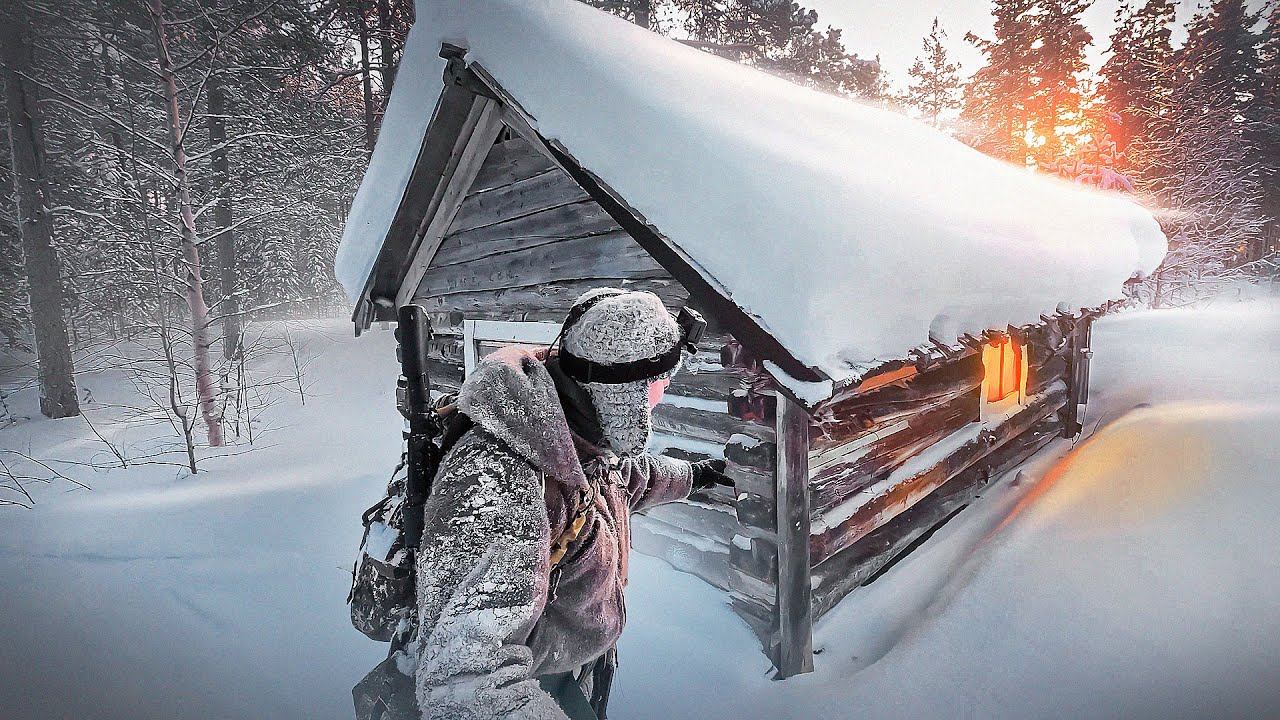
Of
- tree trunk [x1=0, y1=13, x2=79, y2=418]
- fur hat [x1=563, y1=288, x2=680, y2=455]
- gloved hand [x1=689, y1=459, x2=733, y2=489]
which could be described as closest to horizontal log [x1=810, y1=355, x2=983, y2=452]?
gloved hand [x1=689, y1=459, x2=733, y2=489]

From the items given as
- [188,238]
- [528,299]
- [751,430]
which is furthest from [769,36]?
[751,430]

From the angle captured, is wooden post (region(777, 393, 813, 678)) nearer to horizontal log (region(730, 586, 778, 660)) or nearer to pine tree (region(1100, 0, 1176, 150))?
horizontal log (region(730, 586, 778, 660))

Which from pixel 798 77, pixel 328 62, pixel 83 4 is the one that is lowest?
pixel 83 4

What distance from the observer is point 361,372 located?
13.0 metres

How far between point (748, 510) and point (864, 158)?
10.3 ft

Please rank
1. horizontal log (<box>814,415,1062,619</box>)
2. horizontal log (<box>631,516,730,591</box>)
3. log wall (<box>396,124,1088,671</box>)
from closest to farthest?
log wall (<box>396,124,1088,671</box>), horizontal log (<box>814,415,1062,619</box>), horizontal log (<box>631,516,730,591</box>)

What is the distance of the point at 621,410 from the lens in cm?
158

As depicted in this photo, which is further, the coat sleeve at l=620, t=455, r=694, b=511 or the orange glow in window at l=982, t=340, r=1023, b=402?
the orange glow in window at l=982, t=340, r=1023, b=402

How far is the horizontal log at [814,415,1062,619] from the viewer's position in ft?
11.8

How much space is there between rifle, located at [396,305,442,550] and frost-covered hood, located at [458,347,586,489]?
33 cm

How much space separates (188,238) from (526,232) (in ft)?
21.4

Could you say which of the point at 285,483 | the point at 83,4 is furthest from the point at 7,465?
the point at 83,4

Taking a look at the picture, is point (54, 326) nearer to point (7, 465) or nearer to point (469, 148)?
point (7, 465)

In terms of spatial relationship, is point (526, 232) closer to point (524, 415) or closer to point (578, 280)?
point (578, 280)
